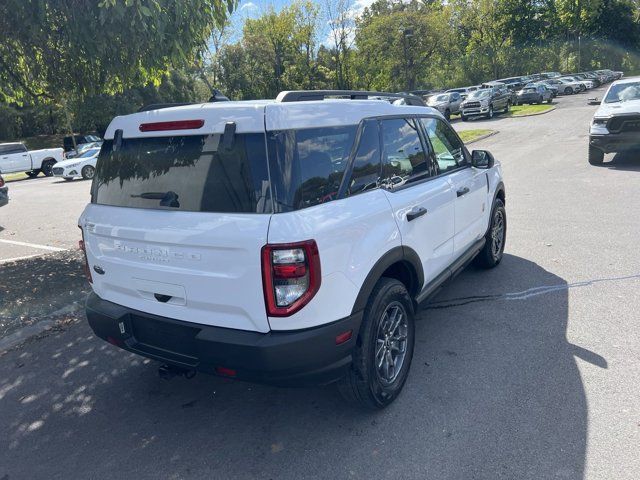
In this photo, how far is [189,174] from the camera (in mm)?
2832

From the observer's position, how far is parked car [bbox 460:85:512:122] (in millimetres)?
28781

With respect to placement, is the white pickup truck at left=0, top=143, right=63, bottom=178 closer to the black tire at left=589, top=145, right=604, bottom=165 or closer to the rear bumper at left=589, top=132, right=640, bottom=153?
the black tire at left=589, top=145, right=604, bottom=165

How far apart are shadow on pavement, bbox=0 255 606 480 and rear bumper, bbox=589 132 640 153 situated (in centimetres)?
828

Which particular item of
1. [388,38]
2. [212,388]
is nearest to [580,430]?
[212,388]

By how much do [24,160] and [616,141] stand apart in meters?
25.2

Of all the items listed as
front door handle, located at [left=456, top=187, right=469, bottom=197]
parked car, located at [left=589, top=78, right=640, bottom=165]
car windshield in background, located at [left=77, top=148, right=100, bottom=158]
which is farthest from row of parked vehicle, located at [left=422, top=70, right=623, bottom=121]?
front door handle, located at [left=456, top=187, right=469, bottom=197]

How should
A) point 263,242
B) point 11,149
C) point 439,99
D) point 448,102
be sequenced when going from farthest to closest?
point 439,99
point 448,102
point 11,149
point 263,242

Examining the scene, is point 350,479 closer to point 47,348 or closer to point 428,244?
point 428,244

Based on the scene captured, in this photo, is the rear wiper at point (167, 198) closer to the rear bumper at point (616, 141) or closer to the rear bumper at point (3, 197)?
the rear bumper at point (3, 197)

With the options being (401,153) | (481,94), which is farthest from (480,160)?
(481,94)

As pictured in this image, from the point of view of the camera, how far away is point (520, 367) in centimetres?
357

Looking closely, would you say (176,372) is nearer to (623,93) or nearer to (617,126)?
(617,126)

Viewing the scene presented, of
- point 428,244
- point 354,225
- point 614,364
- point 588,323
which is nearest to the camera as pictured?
point 354,225

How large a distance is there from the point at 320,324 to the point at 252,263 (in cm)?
50
